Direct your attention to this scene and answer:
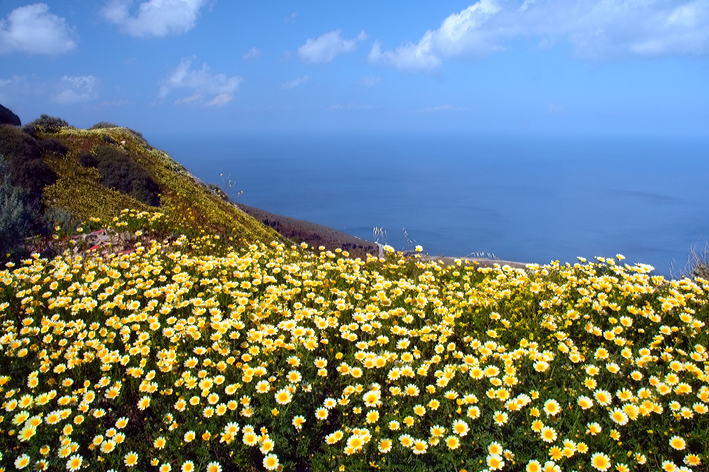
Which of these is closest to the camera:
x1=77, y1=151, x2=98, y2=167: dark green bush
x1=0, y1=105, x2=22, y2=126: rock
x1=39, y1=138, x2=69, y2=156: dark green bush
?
x1=39, y1=138, x2=69, y2=156: dark green bush

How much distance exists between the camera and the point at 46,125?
1723cm

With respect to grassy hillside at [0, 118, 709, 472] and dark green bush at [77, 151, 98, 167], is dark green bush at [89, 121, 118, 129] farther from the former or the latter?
grassy hillside at [0, 118, 709, 472]

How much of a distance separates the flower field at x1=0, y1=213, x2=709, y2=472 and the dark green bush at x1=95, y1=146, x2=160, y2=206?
880 cm

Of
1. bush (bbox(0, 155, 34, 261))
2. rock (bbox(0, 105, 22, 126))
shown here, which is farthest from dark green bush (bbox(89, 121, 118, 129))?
bush (bbox(0, 155, 34, 261))

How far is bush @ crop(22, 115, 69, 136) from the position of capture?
627 inches

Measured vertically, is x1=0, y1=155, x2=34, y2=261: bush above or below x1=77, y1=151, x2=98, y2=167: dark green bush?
below

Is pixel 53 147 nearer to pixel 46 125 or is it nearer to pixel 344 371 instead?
pixel 46 125

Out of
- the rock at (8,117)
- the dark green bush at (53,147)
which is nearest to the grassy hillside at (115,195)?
the dark green bush at (53,147)

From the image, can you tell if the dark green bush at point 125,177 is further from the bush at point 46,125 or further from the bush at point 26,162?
the bush at point 46,125

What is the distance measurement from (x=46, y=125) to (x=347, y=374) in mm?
18507

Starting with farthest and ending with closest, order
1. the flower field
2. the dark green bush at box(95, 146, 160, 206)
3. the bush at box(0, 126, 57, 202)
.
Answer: the dark green bush at box(95, 146, 160, 206), the bush at box(0, 126, 57, 202), the flower field

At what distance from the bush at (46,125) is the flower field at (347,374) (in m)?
13.1

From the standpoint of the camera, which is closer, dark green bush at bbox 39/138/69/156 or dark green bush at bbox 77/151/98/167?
dark green bush at bbox 39/138/69/156

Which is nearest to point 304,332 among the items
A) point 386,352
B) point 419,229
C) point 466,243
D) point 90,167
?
point 386,352
